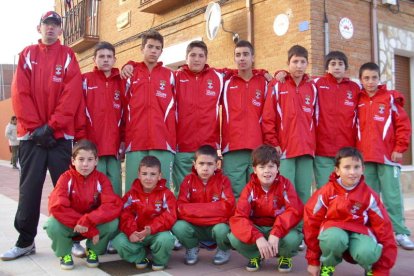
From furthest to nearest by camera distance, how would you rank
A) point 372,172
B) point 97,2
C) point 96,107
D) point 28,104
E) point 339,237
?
point 97,2 < point 372,172 < point 96,107 < point 28,104 < point 339,237

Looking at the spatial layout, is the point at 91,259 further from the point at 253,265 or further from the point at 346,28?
the point at 346,28

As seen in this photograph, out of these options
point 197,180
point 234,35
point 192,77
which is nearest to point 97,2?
point 234,35

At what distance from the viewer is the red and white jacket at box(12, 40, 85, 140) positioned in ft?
13.5

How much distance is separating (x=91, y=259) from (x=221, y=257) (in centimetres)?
115

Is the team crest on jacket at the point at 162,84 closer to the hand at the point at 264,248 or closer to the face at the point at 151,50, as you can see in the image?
the face at the point at 151,50

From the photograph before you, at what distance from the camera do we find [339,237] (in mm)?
3354

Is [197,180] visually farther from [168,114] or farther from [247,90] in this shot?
[247,90]

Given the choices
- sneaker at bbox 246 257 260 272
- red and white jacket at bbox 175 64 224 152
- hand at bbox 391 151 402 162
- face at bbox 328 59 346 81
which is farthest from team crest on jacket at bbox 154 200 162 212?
hand at bbox 391 151 402 162

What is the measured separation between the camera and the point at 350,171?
351cm

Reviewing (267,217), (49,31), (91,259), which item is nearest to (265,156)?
(267,217)

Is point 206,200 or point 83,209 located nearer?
point 83,209

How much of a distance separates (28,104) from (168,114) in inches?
52.3

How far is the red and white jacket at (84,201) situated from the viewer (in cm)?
383

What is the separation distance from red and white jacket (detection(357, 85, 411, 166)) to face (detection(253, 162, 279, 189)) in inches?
53.0
